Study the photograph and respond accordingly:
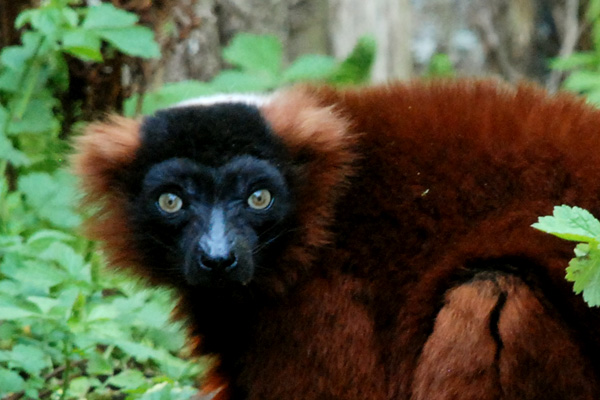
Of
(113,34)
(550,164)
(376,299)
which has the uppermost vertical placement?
(113,34)

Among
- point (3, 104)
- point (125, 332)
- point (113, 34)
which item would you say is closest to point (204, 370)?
point (125, 332)

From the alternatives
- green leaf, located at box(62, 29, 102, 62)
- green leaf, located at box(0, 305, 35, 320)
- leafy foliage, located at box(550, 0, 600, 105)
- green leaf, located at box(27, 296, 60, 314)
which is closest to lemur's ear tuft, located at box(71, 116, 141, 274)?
green leaf, located at box(27, 296, 60, 314)

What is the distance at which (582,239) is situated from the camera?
8.93 ft

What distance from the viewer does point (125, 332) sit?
4250 millimetres

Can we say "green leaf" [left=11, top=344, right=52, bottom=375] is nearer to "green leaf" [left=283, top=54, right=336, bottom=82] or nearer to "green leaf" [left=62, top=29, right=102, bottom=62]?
"green leaf" [left=62, top=29, right=102, bottom=62]

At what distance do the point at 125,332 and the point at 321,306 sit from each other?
3.95ft

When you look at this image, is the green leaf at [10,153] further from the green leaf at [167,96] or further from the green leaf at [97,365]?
the green leaf at [97,365]

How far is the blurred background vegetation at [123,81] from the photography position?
3.92 m

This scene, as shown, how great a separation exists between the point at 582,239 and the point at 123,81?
140 inches

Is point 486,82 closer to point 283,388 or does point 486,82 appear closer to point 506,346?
point 506,346

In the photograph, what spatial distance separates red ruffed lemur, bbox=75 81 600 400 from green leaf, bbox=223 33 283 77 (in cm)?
170

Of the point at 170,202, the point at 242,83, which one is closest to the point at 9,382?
the point at 170,202

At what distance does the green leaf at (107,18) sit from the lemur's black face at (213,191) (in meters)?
1.33

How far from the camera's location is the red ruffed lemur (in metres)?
3.26
